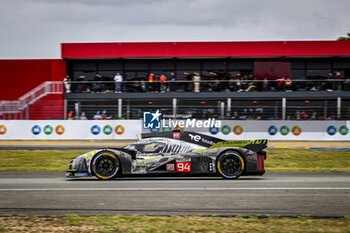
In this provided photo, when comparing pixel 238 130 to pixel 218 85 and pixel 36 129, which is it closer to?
pixel 218 85

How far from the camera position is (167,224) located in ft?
20.4

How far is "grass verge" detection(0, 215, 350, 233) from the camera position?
5.94 m

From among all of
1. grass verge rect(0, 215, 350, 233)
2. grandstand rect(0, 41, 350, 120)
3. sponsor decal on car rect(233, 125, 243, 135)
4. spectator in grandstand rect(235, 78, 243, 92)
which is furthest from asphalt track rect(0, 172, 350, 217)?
spectator in grandstand rect(235, 78, 243, 92)

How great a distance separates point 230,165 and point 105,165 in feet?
9.63

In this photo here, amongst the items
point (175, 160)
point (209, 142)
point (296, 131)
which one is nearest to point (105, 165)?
point (175, 160)

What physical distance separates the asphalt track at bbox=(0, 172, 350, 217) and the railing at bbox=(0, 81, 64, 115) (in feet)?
59.9

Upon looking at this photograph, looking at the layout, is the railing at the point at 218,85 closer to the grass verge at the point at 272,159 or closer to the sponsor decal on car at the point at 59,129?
the sponsor decal on car at the point at 59,129

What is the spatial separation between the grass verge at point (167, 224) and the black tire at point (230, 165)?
162 inches

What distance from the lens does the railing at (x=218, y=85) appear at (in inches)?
1174

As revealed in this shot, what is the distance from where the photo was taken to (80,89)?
31.1 meters

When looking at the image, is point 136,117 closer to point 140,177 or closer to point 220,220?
point 140,177

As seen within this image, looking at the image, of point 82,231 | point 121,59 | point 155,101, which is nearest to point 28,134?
point 155,101

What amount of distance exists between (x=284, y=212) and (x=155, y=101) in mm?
23997

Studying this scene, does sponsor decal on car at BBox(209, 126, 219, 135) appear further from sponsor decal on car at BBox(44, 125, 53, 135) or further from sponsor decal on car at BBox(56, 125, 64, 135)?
sponsor decal on car at BBox(44, 125, 53, 135)
